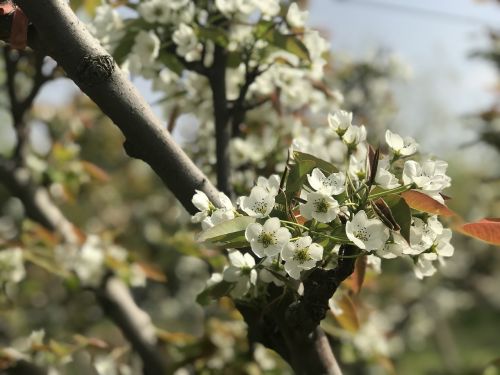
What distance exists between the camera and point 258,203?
0.89 m

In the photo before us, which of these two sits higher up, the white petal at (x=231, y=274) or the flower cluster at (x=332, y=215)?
the flower cluster at (x=332, y=215)

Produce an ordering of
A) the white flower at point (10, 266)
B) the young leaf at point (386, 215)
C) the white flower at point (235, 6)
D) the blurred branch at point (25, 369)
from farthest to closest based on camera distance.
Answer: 1. the white flower at point (10, 266)
2. the blurred branch at point (25, 369)
3. the white flower at point (235, 6)
4. the young leaf at point (386, 215)

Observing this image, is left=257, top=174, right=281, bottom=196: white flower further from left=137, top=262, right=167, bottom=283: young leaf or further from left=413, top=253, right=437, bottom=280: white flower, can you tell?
left=137, top=262, right=167, bottom=283: young leaf

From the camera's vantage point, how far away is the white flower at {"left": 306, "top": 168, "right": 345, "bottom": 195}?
88 centimetres

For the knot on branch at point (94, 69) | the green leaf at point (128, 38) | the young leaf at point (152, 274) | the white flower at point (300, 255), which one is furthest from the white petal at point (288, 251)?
the young leaf at point (152, 274)

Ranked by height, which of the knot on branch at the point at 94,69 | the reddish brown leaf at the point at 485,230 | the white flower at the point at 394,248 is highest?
the knot on branch at the point at 94,69

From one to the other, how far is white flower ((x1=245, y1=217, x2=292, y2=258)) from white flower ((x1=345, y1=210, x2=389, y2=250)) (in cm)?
9

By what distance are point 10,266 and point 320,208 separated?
1.18 metres

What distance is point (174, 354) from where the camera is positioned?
6.47 ft

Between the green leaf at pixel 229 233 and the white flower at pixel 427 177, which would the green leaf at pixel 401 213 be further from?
the green leaf at pixel 229 233

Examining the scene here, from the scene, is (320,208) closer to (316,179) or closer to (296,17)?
(316,179)

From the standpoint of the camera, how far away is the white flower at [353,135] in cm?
98

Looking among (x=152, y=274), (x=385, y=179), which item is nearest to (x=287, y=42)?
(x=385, y=179)

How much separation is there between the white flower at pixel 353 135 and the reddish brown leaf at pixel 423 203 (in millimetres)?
139
